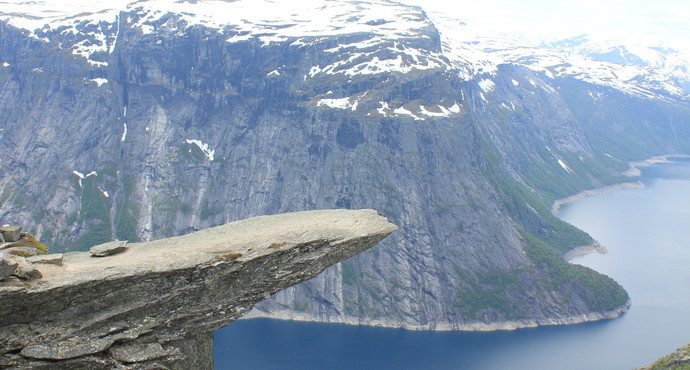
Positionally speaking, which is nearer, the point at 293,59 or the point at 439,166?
the point at 439,166

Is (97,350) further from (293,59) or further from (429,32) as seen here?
(429,32)

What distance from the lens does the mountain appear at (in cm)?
14525

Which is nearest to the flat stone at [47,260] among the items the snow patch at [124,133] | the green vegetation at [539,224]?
the green vegetation at [539,224]

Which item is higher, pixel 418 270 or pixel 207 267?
pixel 207 267

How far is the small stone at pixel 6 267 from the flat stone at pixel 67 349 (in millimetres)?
2082

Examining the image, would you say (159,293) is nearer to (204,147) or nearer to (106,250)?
(106,250)

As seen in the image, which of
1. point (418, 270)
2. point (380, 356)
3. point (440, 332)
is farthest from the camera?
point (418, 270)

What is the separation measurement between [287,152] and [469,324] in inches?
2956

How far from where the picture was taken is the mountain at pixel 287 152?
5719 inches

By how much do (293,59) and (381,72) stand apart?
31.2 meters

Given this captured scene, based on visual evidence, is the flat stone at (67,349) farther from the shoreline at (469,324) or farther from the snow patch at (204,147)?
the snow patch at (204,147)

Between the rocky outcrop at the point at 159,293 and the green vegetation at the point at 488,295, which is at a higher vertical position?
the rocky outcrop at the point at 159,293

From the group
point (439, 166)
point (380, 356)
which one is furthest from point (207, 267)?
point (439, 166)

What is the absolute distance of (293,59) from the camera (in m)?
174
